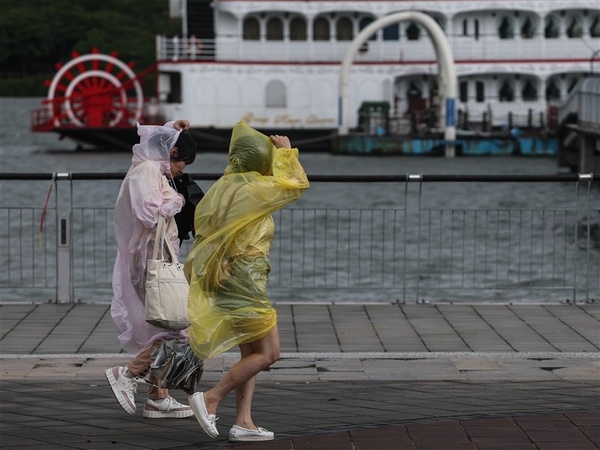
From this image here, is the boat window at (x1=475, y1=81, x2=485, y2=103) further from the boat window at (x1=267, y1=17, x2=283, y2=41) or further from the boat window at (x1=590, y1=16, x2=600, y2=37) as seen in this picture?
the boat window at (x1=267, y1=17, x2=283, y2=41)

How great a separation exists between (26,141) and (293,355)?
213ft

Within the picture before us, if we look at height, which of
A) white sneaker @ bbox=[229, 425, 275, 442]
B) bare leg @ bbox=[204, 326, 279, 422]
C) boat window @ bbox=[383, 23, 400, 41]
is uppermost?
boat window @ bbox=[383, 23, 400, 41]

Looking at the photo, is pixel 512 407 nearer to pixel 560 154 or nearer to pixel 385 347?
pixel 385 347

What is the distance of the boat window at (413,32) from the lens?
188 feet

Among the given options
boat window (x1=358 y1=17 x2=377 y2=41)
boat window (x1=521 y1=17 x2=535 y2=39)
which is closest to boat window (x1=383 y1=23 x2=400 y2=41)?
boat window (x1=358 y1=17 x2=377 y2=41)

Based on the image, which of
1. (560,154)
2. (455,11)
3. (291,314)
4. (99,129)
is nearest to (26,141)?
(99,129)

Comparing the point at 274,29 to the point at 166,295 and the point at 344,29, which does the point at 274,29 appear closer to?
the point at 344,29

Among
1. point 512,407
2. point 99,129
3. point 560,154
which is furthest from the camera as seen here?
point 99,129

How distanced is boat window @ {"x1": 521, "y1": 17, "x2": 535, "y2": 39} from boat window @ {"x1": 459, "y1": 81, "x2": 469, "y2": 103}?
2.81 meters

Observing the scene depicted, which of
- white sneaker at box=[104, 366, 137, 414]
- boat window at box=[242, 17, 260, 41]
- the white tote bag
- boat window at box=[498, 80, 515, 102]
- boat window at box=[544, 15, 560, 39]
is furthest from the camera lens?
boat window at box=[544, 15, 560, 39]

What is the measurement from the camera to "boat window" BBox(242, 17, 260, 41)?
56156 millimetres

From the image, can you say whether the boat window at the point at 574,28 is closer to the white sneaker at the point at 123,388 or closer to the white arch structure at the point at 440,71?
the white arch structure at the point at 440,71

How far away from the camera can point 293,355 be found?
33.4 feet

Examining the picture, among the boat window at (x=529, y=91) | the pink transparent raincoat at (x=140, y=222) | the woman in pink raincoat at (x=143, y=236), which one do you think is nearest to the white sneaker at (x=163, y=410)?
the woman in pink raincoat at (x=143, y=236)
